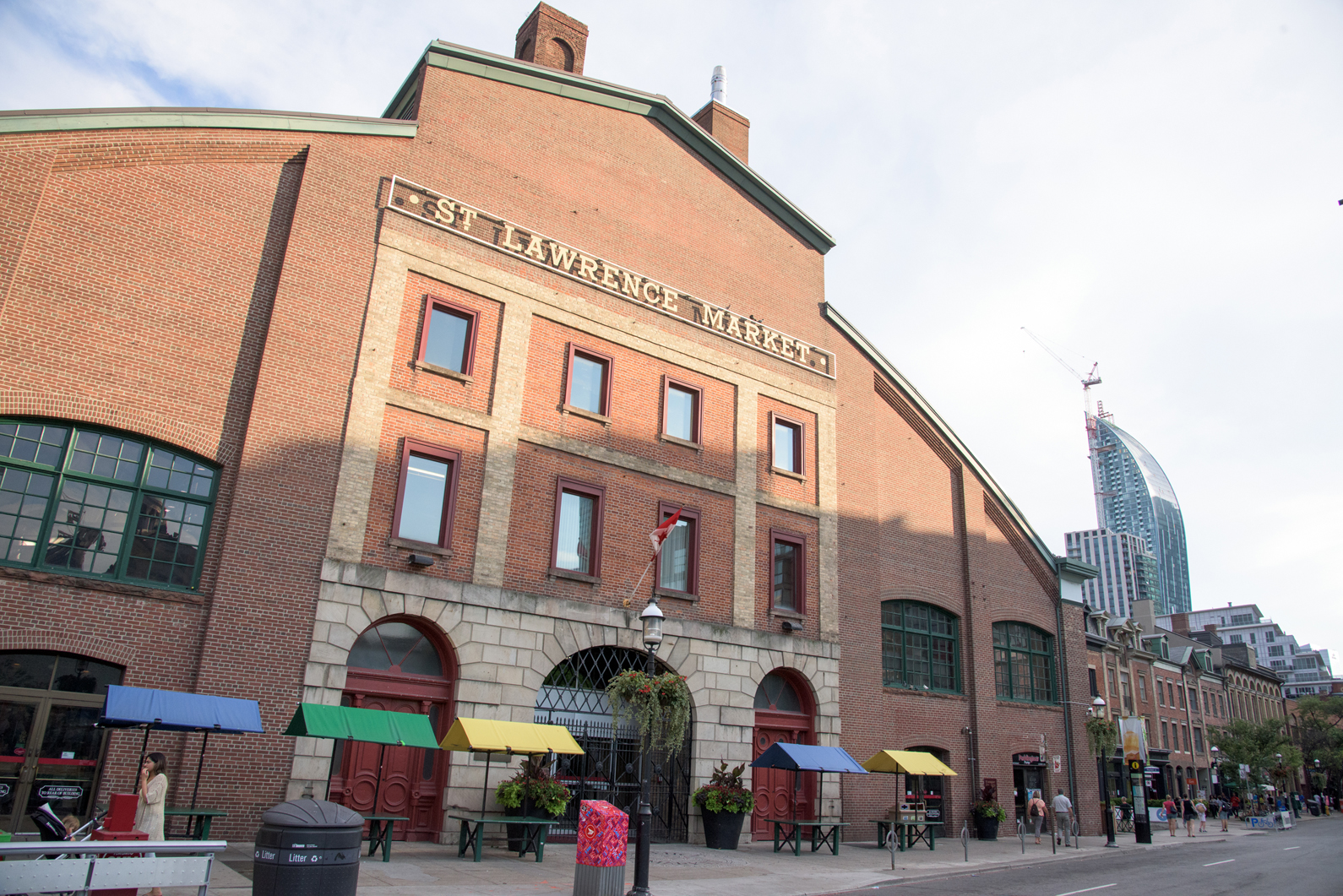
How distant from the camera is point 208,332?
59.0ft

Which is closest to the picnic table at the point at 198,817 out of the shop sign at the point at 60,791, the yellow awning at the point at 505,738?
the shop sign at the point at 60,791

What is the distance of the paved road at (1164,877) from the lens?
1672 cm

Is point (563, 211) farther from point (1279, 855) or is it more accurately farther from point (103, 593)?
point (1279, 855)

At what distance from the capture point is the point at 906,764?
78.0ft

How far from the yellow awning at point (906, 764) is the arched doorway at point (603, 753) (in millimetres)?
5177

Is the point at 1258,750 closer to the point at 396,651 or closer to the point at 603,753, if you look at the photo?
the point at 603,753

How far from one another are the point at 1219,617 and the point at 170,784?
17779 cm

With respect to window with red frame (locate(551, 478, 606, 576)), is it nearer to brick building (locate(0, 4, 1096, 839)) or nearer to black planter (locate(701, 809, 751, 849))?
brick building (locate(0, 4, 1096, 839))

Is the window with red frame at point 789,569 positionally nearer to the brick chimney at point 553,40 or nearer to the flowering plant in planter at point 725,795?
the flowering plant in planter at point 725,795

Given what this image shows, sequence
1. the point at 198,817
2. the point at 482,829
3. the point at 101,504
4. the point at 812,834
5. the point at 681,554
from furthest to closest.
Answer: the point at 681,554 < the point at 812,834 < the point at 482,829 < the point at 101,504 < the point at 198,817

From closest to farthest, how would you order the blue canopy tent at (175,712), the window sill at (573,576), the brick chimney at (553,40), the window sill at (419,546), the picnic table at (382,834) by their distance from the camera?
1. the blue canopy tent at (175,712)
2. the picnic table at (382,834)
3. the window sill at (419,546)
4. the window sill at (573,576)
5. the brick chimney at (553,40)

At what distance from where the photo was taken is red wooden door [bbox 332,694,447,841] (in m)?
17.7

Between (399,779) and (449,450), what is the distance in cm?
702

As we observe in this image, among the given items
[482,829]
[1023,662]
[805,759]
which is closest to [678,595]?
[805,759]
